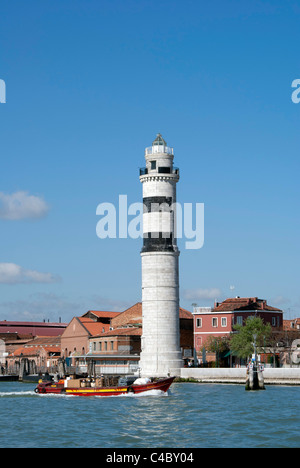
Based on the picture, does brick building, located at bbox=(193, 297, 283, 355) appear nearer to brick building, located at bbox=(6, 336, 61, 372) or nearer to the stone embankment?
the stone embankment

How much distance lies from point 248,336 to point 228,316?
24.1ft

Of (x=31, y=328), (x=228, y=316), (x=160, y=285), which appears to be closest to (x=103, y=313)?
(x=228, y=316)

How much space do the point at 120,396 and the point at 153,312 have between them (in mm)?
18464

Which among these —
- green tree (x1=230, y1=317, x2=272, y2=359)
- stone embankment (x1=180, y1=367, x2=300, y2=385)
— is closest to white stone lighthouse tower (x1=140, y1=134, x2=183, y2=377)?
stone embankment (x1=180, y1=367, x2=300, y2=385)

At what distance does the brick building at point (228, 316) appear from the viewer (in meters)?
82.8

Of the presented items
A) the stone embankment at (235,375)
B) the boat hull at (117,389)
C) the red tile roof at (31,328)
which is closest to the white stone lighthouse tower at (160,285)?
the stone embankment at (235,375)

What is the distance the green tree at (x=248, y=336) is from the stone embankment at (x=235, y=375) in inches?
286

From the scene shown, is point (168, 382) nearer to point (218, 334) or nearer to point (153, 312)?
point (153, 312)

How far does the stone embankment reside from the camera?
208 ft

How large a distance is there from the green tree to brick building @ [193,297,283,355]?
141 inches

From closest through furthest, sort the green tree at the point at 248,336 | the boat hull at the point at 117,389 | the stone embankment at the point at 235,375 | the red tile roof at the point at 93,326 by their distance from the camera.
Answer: the boat hull at the point at 117,389 < the stone embankment at the point at 235,375 < the green tree at the point at 248,336 < the red tile roof at the point at 93,326

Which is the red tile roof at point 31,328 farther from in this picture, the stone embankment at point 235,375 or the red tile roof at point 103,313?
the stone embankment at point 235,375

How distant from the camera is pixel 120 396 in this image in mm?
53000
